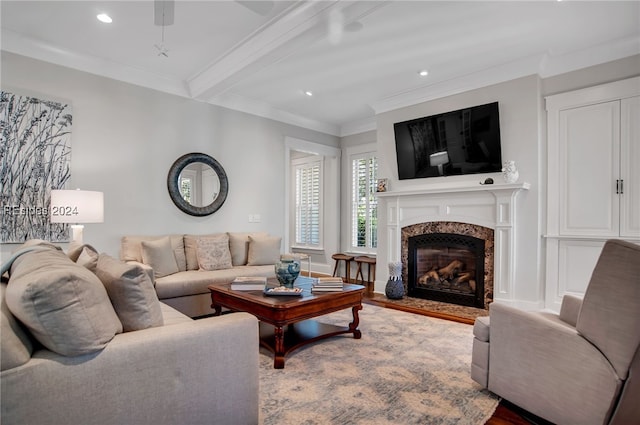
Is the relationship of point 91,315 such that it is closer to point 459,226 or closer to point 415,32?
point 415,32

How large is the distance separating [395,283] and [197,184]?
3042 millimetres

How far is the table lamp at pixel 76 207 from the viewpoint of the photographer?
311 cm

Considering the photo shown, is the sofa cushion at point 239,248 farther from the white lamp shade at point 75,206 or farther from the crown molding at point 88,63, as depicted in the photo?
the crown molding at point 88,63

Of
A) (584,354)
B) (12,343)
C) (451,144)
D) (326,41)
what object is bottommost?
(584,354)

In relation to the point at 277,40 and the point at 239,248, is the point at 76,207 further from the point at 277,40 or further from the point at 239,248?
the point at 277,40

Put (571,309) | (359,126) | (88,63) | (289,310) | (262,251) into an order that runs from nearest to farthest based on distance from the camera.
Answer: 1. (571,309)
2. (289,310)
3. (88,63)
4. (262,251)
5. (359,126)

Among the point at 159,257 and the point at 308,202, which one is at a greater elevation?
the point at 308,202

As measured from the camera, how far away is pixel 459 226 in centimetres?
452

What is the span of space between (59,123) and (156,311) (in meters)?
3.14

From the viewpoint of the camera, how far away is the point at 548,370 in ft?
5.76

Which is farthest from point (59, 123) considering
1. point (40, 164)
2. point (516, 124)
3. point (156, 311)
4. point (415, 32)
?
point (516, 124)

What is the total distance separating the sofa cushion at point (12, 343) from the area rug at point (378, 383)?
45.7 inches

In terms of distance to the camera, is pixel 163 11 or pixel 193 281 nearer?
pixel 163 11

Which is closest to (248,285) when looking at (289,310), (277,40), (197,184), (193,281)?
(289,310)
